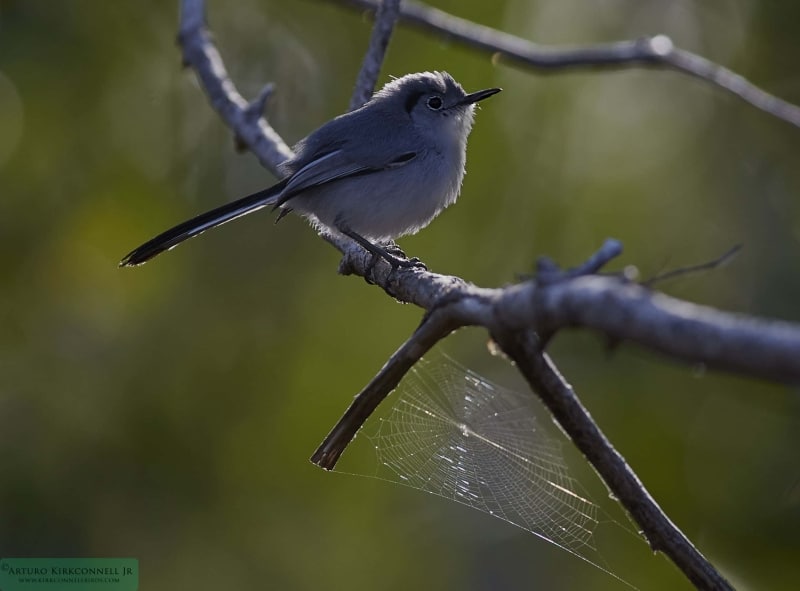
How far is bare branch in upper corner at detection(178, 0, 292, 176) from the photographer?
11.5 feet

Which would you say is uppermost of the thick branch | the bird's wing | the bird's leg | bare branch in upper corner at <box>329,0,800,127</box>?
bare branch in upper corner at <box>329,0,800,127</box>

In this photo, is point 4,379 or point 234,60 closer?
point 4,379

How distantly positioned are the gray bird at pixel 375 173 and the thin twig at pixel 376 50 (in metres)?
0.06

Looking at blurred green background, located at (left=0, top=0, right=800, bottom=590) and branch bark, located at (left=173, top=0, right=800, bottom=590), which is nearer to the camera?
branch bark, located at (left=173, top=0, right=800, bottom=590)

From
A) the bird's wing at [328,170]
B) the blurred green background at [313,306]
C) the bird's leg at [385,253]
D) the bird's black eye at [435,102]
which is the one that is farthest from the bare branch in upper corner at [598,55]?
the bird's leg at [385,253]

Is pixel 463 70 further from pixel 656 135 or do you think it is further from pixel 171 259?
pixel 171 259

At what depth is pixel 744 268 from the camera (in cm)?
366

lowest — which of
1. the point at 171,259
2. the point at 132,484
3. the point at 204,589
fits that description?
the point at 204,589

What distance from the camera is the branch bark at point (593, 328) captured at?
108cm

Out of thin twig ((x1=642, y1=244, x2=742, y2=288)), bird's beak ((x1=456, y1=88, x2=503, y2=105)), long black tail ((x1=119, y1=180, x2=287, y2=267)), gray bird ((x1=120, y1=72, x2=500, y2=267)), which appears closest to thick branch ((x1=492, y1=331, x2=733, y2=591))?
thin twig ((x1=642, y1=244, x2=742, y2=288))

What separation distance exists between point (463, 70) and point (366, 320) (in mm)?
1333

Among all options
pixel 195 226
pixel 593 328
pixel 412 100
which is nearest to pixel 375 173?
pixel 412 100

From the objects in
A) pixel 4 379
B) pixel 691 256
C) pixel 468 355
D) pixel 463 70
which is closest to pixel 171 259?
pixel 4 379

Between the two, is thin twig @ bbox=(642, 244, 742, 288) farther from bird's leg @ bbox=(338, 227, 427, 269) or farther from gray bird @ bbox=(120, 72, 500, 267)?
gray bird @ bbox=(120, 72, 500, 267)
